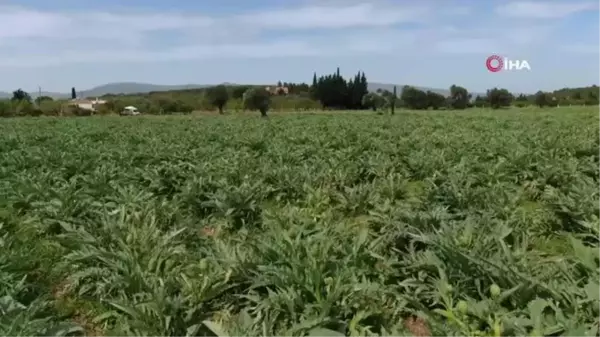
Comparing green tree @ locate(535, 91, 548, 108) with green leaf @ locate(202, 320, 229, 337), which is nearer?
green leaf @ locate(202, 320, 229, 337)

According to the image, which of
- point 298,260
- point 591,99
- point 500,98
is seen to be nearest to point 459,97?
point 500,98

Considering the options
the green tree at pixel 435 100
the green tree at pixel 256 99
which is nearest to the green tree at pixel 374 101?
the green tree at pixel 435 100

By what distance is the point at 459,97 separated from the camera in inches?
2527

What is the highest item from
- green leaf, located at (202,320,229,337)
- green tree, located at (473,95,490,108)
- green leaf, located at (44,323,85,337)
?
green leaf, located at (202,320,229,337)

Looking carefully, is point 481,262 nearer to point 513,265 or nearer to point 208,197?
point 513,265

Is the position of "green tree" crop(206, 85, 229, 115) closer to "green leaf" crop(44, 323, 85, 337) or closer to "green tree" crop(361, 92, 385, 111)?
"green tree" crop(361, 92, 385, 111)

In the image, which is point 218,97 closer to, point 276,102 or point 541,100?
point 276,102

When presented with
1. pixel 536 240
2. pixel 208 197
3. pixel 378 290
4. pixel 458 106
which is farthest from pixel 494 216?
pixel 458 106

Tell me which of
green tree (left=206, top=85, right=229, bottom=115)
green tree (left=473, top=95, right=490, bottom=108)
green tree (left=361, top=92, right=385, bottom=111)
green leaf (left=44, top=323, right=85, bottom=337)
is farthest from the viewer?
green tree (left=473, top=95, right=490, bottom=108)

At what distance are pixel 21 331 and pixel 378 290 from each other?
2147mm

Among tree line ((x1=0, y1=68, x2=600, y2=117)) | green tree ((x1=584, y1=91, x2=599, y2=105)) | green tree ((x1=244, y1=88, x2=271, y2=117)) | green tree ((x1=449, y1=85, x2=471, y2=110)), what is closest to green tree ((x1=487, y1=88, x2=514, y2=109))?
tree line ((x1=0, y1=68, x2=600, y2=117))

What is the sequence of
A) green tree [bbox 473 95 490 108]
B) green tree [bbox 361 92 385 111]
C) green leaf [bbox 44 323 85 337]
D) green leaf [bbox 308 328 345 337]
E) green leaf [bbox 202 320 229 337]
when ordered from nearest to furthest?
1. green leaf [bbox 308 328 345 337]
2. green leaf [bbox 202 320 229 337]
3. green leaf [bbox 44 323 85 337]
4. green tree [bbox 361 92 385 111]
5. green tree [bbox 473 95 490 108]

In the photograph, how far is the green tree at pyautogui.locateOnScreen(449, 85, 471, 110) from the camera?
63.0 meters

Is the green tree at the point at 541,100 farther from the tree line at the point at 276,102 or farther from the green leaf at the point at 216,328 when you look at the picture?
the green leaf at the point at 216,328
